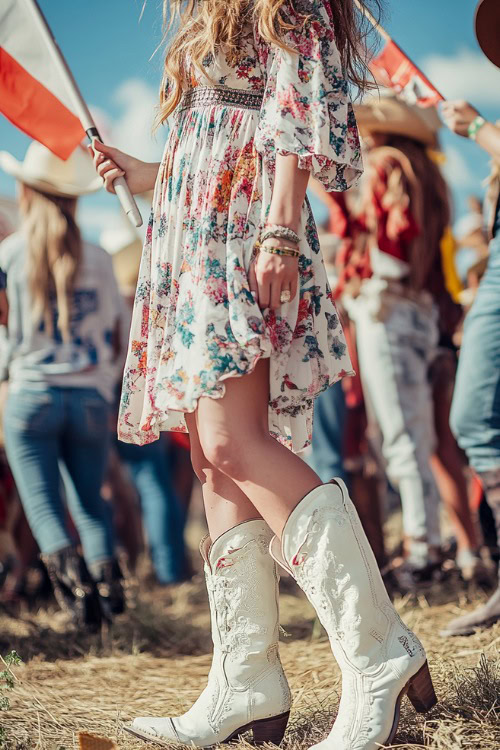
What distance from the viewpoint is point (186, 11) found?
1906 mm

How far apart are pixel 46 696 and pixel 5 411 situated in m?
1.46

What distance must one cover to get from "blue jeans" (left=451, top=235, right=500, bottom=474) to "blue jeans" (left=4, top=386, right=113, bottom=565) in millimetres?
1648

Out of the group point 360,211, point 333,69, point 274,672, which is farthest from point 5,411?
point 333,69

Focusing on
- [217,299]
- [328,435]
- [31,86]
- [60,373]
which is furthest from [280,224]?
[328,435]

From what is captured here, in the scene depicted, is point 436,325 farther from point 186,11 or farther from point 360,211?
point 186,11

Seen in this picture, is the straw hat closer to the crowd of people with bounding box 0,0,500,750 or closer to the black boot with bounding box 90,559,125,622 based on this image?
the crowd of people with bounding box 0,0,500,750

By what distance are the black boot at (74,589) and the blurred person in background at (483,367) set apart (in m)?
1.44

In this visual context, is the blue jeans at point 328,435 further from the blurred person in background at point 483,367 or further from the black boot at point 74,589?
the blurred person in background at point 483,367

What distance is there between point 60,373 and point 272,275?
209 centimetres

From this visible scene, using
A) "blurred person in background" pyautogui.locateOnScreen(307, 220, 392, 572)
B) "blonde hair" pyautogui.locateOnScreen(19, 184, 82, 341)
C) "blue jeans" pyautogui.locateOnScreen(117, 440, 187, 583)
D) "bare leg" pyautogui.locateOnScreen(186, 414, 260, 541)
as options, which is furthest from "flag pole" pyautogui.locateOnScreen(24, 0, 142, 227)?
"blue jeans" pyautogui.locateOnScreen(117, 440, 187, 583)

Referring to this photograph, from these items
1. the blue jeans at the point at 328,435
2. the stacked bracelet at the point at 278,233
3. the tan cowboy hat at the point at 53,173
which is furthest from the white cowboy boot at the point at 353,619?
the tan cowboy hat at the point at 53,173

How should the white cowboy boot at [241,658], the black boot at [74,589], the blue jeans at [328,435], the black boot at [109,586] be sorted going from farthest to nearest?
1. the blue jeans at [328,435]
2. the black boot at [109,586]
3. the black boot at [74,589]
4. the white cowboy boot at [241,658]

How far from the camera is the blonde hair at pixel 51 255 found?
3.63 meters

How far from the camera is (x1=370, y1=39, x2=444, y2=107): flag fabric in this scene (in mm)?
2992
